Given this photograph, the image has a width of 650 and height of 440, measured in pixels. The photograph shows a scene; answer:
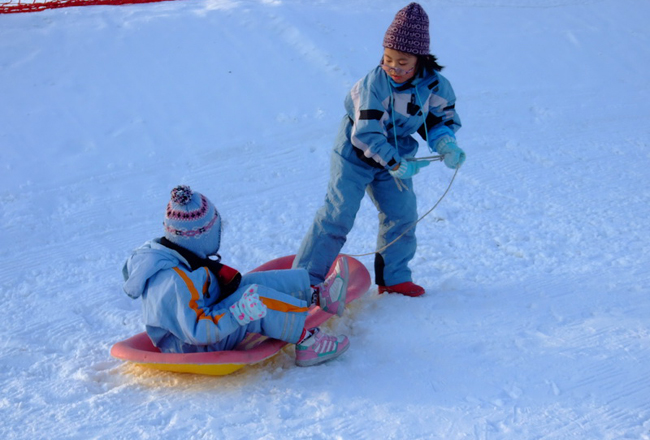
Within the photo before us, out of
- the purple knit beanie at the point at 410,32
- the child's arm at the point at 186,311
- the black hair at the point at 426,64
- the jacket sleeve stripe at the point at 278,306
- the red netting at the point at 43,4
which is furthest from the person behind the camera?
the red netting at the point at 43,4

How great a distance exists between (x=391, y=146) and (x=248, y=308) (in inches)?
36.4

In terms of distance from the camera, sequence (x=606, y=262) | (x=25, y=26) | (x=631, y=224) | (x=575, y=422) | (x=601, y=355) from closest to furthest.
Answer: (x=575, y=422) → (x=601, y=355) → (x=606, y=262) → (x=631, y=224) → (x=25, y=26)

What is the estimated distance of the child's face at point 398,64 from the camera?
2.80 meters

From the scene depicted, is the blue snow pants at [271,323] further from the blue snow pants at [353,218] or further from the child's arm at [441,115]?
the child's arm at [441,115]

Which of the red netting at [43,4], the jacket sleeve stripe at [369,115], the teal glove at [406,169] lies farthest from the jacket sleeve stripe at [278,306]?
the red netting at [43,4]

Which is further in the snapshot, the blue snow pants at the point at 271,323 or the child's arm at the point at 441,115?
the child's arm at the point at 441,115

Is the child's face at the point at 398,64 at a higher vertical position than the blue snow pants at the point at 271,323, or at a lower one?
higher

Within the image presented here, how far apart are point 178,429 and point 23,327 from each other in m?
1.15

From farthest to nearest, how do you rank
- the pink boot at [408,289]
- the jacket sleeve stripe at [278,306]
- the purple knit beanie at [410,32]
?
the pink boot at [408,289] → the purple knit beanie at [410,32] → the jacket sleeve stripe at [278,306]

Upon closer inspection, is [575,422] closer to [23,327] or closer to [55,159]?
[23,327]

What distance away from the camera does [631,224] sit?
155 inches

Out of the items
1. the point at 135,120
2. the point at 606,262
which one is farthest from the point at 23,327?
the point at 606,262

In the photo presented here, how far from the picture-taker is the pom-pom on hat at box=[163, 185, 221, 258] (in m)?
2.58

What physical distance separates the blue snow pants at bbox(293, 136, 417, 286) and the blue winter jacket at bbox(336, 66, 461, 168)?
0.08m
